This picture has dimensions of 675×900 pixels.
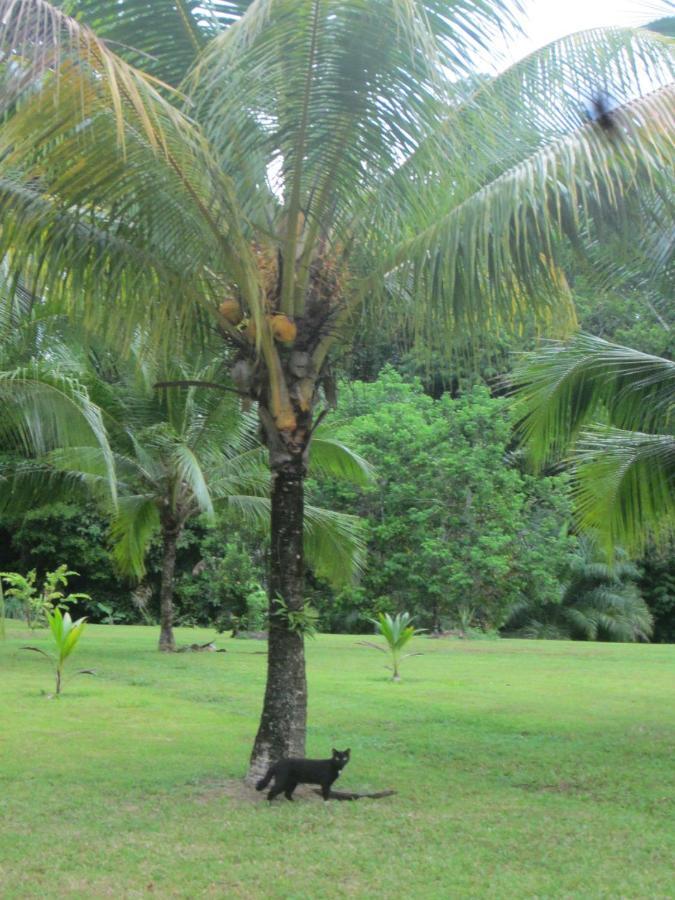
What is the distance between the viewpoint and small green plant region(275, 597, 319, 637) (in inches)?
276

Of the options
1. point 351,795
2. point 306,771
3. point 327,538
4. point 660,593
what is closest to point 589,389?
point 351,795

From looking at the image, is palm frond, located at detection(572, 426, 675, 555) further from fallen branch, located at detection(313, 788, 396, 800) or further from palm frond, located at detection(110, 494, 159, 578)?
palm frond, located at detection(110, 494, 159, 578)

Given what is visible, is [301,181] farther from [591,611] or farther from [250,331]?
[591,611]

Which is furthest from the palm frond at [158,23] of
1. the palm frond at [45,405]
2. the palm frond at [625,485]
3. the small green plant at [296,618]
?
the palm frond at [625,485]

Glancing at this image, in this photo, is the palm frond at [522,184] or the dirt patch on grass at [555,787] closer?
the palm frond at [522,184]

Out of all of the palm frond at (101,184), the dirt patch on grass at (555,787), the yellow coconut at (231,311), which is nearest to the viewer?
the palm frond at (101,184)

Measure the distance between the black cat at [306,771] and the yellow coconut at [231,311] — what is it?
2.91 metres

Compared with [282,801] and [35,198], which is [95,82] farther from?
[282,801]

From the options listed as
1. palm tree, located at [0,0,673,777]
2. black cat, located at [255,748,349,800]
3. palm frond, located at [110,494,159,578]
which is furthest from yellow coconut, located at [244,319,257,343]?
palm frond, located at [110,494,159,578]

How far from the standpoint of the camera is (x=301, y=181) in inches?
261

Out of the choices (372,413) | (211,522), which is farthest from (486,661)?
(372,413)

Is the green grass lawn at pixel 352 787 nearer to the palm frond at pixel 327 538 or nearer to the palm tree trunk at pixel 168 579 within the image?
the palm tree trunk at pixel 168 579

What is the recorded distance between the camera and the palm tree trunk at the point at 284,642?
7078mm

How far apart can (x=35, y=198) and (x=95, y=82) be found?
4.42ft
